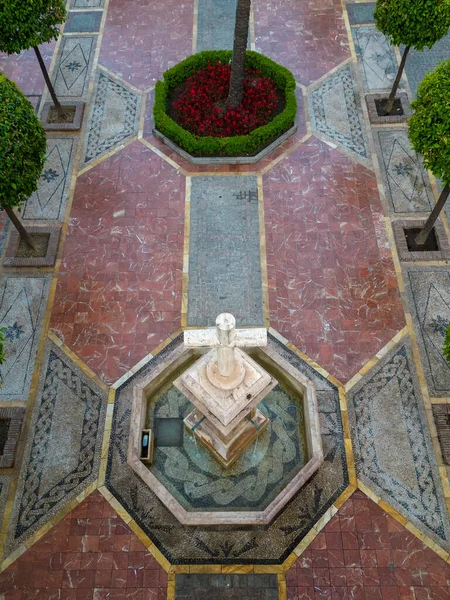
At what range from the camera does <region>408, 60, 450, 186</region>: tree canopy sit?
9734 mm

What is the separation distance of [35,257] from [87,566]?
6.94 m

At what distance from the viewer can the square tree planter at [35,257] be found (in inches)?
477

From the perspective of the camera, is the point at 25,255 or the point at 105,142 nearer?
the point at 25,255

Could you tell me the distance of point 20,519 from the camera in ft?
30.9

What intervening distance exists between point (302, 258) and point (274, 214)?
4.80 ft

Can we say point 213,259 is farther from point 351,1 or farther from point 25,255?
point 351,1

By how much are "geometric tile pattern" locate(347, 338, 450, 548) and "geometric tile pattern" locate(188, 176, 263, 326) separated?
9.50 feet

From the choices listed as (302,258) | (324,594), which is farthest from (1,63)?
(324,594)

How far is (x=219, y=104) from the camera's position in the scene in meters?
14.4

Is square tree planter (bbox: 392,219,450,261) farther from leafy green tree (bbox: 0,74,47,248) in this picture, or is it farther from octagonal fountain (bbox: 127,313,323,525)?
leafy green tree (bbox: 0,74,47,248)

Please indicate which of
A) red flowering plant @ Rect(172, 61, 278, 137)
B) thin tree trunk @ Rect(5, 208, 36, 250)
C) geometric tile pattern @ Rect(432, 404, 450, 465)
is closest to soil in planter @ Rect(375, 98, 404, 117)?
red flowering plant @ Rect(172, 61, 278, 137)

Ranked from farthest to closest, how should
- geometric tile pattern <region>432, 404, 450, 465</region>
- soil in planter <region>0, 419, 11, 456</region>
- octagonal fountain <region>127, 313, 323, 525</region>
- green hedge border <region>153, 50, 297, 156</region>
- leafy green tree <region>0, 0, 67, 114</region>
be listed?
green hedge border <region>153, 50, 297, 156</region> < leafy green tree <region>0, 0, 67, 114</region> < soil in planter <region>0, 419, 11, 456</region> < geometric tile pattern <region>432, 404, 450, 465</region> < octagonal fountain <region>127, 313, 323, 525</region>

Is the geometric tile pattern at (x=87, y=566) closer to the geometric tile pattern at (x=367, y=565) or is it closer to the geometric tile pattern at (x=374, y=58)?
the geometric tile pattern at (x=367, y=565)

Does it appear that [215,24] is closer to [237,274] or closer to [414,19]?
[414,19]
